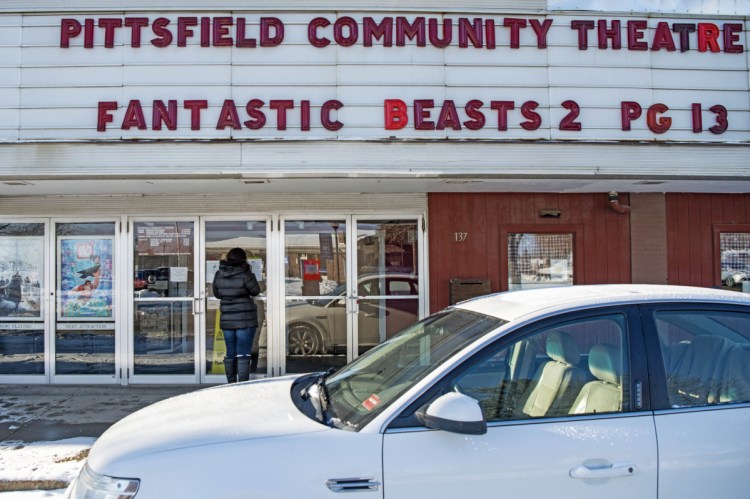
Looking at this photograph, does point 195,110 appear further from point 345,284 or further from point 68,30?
point 345,284

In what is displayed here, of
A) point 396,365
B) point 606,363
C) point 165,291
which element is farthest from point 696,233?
point 165,291

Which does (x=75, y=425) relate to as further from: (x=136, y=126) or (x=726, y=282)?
(x=726, y=282)

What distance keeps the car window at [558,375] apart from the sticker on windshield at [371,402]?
381mm

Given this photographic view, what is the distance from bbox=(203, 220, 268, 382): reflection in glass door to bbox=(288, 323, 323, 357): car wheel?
36 centimetres

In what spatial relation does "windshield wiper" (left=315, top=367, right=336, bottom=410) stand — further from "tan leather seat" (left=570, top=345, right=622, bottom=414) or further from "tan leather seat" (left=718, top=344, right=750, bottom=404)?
"tan leather seat" (left=718, top=344, right=750, bottom=404)

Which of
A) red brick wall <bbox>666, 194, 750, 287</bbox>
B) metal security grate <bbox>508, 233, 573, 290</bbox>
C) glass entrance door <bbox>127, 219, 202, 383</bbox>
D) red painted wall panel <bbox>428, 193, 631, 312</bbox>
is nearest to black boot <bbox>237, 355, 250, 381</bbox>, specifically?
glass entrance door <bbox>127, 219, 202, 383</bbox>

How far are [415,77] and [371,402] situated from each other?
467cm

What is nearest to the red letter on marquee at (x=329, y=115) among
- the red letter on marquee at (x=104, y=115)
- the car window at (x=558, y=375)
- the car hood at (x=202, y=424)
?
the red letter on marquee at (x=104, y=115)

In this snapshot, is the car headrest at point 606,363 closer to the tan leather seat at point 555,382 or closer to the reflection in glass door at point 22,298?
the tan leather seat at point 555,382

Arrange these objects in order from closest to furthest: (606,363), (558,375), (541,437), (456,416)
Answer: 1. (456,416)
2. (541,437)
3. (606,363)
4. (558,375)

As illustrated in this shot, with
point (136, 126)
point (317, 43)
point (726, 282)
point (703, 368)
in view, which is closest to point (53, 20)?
point (136, 126)

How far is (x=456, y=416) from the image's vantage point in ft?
7.82

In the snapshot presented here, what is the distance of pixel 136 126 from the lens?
252 inches

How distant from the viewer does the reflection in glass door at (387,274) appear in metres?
8.02
